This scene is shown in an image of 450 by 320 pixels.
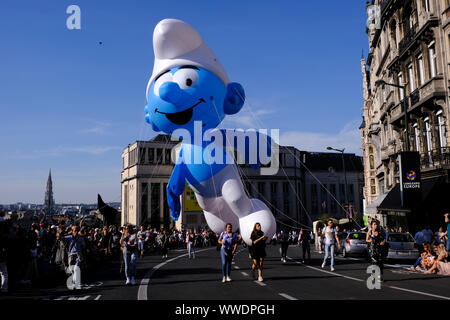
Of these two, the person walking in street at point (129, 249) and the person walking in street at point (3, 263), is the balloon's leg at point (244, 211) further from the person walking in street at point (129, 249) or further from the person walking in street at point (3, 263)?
the person walking in street at point (3, 263)

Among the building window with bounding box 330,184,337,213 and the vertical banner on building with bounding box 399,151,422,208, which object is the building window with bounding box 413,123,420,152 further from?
the building window with bounding box 330,184,337,213

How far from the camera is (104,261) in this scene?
18.9 meters

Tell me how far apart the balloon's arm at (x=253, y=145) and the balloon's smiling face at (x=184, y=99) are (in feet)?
3.21

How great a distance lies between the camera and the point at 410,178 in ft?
63.7

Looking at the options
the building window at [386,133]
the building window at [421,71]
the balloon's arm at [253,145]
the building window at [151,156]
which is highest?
the building window at [151,156]

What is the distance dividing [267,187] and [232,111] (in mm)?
59844

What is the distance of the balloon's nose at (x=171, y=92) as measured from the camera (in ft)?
42.0

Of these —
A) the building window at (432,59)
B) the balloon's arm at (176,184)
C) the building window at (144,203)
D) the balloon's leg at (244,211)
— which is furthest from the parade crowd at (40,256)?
the building window at (144,203)

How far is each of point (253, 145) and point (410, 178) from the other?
357 inches

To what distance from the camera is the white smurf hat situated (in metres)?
13.4

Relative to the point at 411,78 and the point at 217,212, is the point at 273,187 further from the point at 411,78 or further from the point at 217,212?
the point at 217,212

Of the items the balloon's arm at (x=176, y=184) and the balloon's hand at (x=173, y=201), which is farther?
the balloon's hand at (x=173, y=201)

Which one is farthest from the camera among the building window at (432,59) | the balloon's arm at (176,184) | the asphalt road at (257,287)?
the building window at (432,59)
